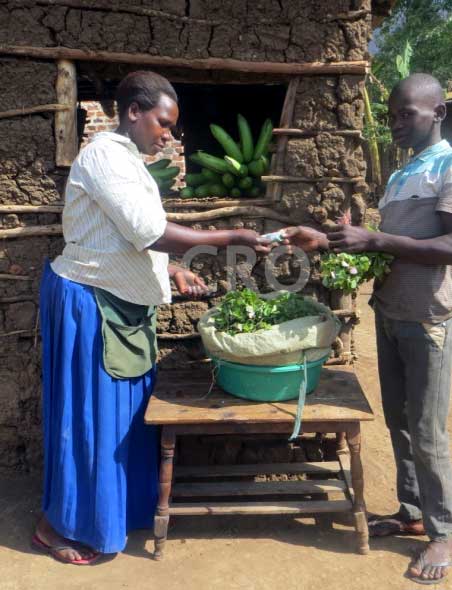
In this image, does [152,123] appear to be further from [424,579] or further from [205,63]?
[424,579]

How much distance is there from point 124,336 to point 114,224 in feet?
1.75

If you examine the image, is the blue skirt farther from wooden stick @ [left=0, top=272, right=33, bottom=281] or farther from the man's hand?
the man's hand

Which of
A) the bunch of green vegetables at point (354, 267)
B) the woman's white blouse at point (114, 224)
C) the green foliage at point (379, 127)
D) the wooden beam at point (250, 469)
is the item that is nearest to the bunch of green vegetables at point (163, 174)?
the woman's white blouse at point (114, 224)

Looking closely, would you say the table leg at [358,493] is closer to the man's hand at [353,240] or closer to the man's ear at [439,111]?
the man's hand at [353,240]

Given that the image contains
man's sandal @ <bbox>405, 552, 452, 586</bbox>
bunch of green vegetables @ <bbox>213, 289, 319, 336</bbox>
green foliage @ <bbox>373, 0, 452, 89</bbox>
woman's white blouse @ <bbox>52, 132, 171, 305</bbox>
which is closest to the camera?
woman's white blouse @ <bbox>52, 132, 171, 305</bbox>

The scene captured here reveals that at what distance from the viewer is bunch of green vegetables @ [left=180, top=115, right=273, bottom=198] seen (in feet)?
11.1

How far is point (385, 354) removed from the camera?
278 centimetres

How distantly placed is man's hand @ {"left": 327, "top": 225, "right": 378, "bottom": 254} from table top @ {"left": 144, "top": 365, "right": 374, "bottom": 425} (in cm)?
77

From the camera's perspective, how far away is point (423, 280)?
A: 2469mm

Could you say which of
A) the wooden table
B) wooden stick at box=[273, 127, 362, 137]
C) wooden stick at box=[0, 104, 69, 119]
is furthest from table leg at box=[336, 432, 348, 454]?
wooden stick at box=[0, 104, 69, 119]

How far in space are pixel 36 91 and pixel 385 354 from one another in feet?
7.66

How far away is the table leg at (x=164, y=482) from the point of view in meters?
2.65

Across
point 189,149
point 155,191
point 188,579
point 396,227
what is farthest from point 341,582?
point 189,149

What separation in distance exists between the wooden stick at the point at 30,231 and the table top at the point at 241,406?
1.05m
